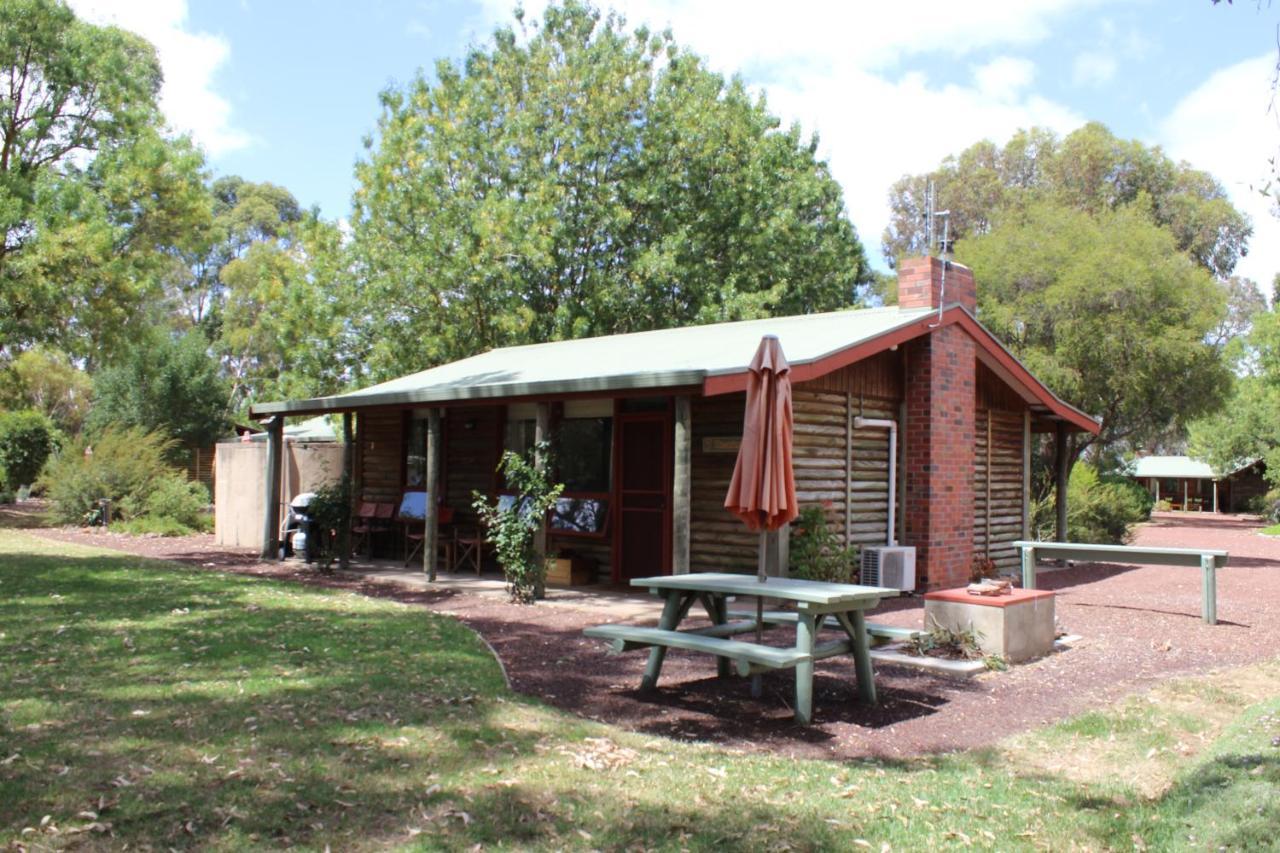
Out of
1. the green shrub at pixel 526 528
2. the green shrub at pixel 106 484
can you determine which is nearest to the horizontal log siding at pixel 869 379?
the green shrub at pixel 526 528

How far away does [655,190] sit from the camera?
24297 millimetres

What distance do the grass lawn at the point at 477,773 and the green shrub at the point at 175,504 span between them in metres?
13.7

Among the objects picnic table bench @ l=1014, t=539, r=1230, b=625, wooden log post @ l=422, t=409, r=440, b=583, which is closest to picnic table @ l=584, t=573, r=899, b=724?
picnic table bench @ l=1014, t=539, r=1230, b=625

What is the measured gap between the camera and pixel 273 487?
15.0 meters

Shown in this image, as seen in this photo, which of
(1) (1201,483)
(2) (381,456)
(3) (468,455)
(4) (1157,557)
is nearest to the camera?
(4) (1157,557)

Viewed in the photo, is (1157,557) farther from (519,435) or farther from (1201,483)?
(1201,483)

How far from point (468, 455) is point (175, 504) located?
9038mm

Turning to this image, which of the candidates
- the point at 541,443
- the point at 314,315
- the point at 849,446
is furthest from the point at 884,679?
the point at 314,315

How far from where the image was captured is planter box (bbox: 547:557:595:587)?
12.5 meters

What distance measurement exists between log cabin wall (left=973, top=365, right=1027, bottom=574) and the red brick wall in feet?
3.43

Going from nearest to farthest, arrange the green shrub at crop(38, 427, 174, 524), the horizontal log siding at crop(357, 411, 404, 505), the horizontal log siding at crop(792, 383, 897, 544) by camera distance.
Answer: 1. the horizontal log siding at crop(792, 383, 897, 544)
2. the horizontal log siding at crop(357, 411, 404, 505)
3. the green shrub at crop(38, 427, 174, 524)

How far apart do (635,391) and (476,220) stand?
1302 centimetres

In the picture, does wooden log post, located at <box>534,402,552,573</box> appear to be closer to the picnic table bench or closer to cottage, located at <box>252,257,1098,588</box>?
cottage, located at <box>252,257,1098,588</box>

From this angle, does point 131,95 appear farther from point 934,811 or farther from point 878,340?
point 934,811
